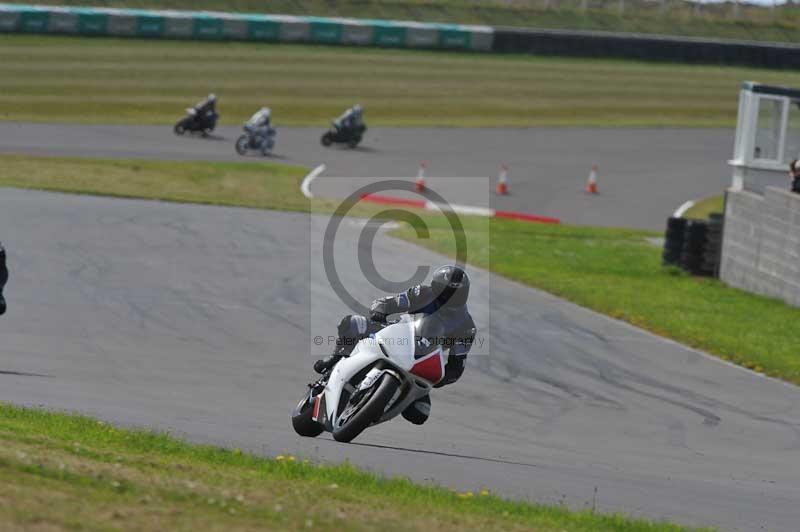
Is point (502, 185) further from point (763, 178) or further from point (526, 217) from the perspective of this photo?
point (763, 178)

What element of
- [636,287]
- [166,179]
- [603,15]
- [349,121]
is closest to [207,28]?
[349,121]

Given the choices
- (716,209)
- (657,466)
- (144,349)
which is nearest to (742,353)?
(657,466)

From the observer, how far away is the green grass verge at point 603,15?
60781mm

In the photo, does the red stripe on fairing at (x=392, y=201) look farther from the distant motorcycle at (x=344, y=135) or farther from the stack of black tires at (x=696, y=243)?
the stack of black tires at (x=696, y=243)

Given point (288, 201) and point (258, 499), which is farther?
point (288, 201)

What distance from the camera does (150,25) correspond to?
48062mm

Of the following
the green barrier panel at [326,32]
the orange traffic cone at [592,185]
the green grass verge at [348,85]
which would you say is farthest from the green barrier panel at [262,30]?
the orange traffic cone at [592,185]

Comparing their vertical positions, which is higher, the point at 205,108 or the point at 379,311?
the point at 379,311

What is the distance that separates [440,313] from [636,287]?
1319 cm

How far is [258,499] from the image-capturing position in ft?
23.4

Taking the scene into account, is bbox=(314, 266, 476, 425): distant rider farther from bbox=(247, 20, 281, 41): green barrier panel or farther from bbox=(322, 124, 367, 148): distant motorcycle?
bbox=(247, 20, 281, 41): green barrier panel

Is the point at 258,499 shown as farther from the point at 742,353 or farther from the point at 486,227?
the point at 486,227

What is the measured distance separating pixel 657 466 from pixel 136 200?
57.6ft

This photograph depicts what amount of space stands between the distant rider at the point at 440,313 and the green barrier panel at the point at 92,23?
1532 inches
